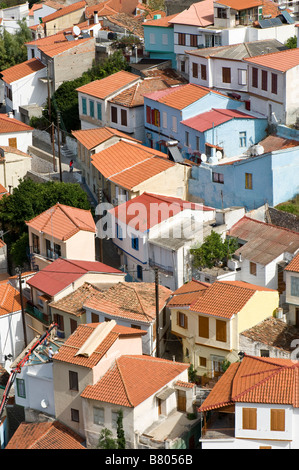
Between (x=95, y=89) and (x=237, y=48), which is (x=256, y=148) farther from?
(x=95, y=89)

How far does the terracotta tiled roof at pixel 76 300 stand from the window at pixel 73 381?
22.9 feet

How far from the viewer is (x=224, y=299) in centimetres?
5006

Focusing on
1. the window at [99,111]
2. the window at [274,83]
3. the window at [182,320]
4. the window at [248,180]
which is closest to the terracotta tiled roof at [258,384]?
the window at [182,320]

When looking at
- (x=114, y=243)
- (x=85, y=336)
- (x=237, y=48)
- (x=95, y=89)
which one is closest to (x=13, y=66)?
(x=95, y=89)

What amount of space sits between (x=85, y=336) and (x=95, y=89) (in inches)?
1241

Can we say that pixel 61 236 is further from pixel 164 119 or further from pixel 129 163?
pixel 164 119

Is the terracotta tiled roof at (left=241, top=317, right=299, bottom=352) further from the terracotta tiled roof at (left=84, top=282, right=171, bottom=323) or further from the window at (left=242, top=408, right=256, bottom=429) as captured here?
the window at (left=242, top=408, right=256, bottom=429)

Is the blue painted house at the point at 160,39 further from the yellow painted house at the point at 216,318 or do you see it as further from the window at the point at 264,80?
the yellow painted house at the point at 216,318

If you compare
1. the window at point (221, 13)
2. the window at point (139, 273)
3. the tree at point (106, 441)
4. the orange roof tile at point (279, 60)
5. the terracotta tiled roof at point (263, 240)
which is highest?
the window at point (221, 13)

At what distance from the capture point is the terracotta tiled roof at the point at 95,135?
68.7 metres

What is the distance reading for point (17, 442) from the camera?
4703 cm

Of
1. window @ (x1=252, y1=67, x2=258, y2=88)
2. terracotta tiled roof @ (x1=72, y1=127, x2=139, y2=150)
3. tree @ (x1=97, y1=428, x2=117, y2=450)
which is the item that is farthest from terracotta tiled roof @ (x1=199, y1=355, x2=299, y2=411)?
terracotta tiled roof @ (x1=72, y1=127, x2=139, y2=150)

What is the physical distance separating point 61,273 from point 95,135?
51.9 ft

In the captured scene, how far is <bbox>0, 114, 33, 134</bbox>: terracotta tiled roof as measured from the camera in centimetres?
7812
